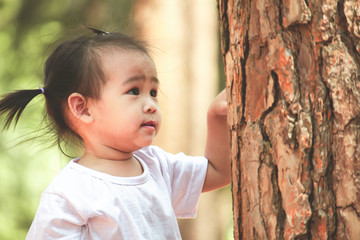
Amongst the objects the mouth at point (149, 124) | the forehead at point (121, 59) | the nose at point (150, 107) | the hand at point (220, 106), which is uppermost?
the forehead at point (121, 59)

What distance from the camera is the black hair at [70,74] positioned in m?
1.91

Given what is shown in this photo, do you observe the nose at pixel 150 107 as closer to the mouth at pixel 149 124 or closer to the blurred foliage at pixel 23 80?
the mouth at pixel 149 124

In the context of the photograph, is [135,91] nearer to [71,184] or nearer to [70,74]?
[70,74]

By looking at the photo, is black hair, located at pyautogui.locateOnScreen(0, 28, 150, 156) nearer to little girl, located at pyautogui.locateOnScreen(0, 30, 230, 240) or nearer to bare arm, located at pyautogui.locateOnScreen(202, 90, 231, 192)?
little girl, located at pyautogui.locateOnScreen(0, 30, 230, 240)

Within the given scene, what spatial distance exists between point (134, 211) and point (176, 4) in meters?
2.70

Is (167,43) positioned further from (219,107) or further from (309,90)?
(309,90)

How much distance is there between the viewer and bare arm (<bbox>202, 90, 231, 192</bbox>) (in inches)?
81.4

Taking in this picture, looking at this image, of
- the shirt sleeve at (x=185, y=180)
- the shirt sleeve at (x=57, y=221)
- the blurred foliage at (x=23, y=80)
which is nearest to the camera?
the shirt sleeve at (x=57, y=221)

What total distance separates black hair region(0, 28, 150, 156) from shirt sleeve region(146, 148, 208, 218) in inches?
15.2

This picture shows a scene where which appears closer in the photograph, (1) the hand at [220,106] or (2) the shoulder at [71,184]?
(2) the shoulder at [71,184]

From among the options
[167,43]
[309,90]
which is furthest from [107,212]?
[167,43]

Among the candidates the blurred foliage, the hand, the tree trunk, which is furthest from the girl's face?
the blurred foliage

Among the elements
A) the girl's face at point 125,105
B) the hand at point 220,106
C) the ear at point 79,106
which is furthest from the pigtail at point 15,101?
the hand at point 220,106

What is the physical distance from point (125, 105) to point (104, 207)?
35 cm
